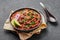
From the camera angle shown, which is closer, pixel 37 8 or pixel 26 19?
pixel 26 19

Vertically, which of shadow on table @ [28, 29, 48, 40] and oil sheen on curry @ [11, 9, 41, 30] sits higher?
oil sheen on curry @ [11, 9, 41, 30]

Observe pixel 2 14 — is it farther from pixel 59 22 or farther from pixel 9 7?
pixel 59 22

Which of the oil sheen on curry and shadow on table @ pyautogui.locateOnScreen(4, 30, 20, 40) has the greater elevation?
the oil sheen on curry

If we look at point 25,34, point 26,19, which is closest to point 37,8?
point 26,19

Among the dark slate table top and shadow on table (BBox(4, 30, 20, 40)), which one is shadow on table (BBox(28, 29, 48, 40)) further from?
shadow on table (BBox(4, 30, 20, 40))

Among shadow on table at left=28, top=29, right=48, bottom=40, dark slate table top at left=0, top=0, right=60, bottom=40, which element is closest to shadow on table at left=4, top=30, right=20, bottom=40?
dark slate table top at left=0, top=0, right=60, bottom=40

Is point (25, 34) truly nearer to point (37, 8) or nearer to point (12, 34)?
point (12, 34)
